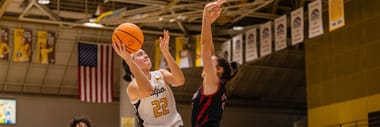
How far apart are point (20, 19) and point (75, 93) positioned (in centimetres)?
597

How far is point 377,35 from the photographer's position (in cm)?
1705

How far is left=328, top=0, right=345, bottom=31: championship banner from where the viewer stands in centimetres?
→ 1552

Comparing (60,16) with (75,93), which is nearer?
(60,16)

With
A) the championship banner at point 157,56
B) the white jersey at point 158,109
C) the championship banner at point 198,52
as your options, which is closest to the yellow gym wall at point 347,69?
the championship banner at point 198,52

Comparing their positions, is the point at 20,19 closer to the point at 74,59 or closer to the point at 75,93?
the point at 74,59

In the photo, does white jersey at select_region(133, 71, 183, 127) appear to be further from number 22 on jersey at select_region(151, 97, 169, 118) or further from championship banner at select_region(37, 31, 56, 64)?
championship banner at select_region(37, 31, 56, 64)

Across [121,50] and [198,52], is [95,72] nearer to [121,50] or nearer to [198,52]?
[198,52]

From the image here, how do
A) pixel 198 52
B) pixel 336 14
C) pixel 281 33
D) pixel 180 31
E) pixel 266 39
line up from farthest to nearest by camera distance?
1. pixel 180 31
2. pixel 198 52
3. pixel 266 39
4. pixel 281 33
5. pixel 336 14

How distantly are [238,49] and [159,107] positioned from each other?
48.2ft

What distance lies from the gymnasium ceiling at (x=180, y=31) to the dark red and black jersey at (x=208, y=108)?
12847 millimetres

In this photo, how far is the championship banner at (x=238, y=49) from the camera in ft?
67.2


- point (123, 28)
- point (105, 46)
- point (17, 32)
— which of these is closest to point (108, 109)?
point (105, 46)

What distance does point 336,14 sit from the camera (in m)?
15.8

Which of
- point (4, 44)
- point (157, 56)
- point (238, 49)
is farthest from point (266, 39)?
point (4, 44)
